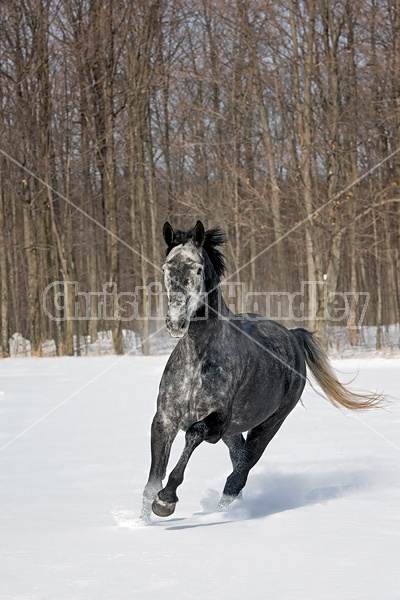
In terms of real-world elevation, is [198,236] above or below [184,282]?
above

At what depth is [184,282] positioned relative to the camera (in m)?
4.79

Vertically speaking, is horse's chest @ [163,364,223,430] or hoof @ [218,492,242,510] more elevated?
horse's chest @ [163,364,223,430]

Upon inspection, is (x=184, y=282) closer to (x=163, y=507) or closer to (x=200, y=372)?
(x=200, y=372)

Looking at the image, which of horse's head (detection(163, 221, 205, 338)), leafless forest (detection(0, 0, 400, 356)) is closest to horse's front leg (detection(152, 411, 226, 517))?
horse's head (detection(163, 221, 205, 338))

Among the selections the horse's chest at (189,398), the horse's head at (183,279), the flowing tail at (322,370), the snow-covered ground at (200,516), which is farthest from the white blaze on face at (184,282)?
the flowing tail at (322,370)

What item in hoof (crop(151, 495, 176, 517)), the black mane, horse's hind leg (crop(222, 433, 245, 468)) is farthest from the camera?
horse's hind leg (crop(222, 433, 245, 468))

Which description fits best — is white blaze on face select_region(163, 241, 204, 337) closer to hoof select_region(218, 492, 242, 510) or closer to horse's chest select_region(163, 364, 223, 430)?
horse's chest select_region(163, 364, 223, 430)

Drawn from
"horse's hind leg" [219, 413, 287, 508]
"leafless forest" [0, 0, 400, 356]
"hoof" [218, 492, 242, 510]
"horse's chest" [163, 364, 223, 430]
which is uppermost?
"leafless forest" [0, 0, 400, 356]

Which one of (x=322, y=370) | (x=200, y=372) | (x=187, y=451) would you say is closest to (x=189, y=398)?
(x=200, y=372)

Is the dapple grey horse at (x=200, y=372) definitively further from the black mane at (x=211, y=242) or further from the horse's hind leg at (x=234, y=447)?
the horse's hind leg at (x=234, y=447)

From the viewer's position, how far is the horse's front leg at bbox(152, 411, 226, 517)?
183 inches

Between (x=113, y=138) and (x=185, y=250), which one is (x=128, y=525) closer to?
(x=185, y=250)

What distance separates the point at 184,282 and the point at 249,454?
1860 mm

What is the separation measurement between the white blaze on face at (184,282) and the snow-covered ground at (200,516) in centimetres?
128
